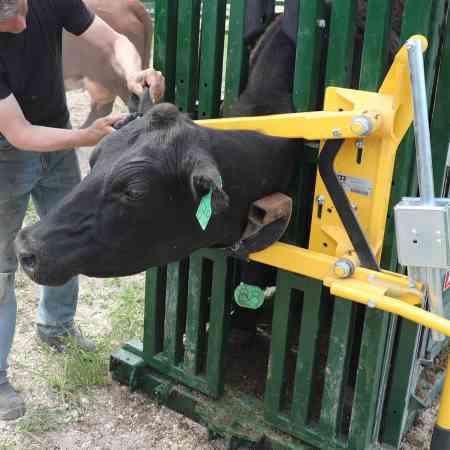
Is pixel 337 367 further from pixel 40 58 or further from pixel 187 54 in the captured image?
pixel 40 58

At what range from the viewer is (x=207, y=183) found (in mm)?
2266

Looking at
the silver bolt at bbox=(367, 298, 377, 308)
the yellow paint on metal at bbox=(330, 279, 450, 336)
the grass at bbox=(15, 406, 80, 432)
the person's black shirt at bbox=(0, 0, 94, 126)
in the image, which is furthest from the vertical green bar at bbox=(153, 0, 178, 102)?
the grass at bbox=(15, 406, 80, 432)

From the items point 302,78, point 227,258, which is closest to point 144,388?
point 227,258

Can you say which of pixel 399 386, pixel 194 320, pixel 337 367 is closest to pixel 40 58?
pixel 194 320

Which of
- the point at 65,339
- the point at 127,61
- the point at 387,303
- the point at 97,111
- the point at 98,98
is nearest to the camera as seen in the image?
the point at 387,303

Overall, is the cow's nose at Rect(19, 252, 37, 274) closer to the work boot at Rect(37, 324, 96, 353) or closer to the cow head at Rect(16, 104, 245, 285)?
the cow head at Rect(16, 104, 245, 285)

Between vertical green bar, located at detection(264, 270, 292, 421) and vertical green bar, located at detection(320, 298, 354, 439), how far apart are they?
0.24 metres

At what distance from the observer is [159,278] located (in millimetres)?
3645

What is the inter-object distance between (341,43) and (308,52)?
163 millimetres

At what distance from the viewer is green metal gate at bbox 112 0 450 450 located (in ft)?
9.00

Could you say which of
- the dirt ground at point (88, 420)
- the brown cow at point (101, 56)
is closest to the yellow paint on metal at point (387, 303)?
the dirt ground at point (88, 420)

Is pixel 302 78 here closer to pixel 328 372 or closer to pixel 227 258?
pixel 227 258

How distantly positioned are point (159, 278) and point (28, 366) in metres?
1.11

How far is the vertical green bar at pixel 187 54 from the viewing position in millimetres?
3189
